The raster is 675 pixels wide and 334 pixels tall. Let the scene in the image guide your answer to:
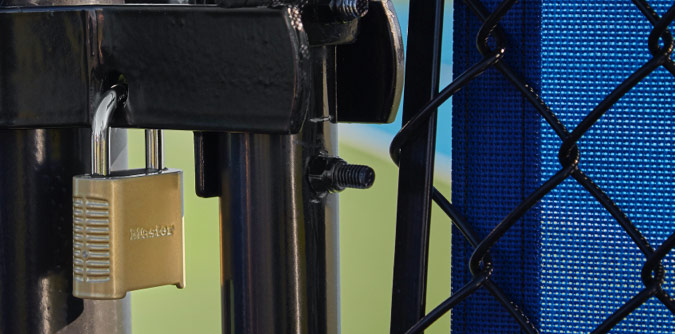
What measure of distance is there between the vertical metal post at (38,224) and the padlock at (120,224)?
0.03 m

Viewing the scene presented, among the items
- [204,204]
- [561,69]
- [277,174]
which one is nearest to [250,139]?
[277,174]

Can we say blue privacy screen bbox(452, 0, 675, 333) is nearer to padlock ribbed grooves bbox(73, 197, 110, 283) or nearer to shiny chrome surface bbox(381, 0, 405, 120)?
shiny chrome surface bbox(381, 0, 405, 120)

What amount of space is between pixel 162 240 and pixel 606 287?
0.20 m

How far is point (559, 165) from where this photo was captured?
0.35m

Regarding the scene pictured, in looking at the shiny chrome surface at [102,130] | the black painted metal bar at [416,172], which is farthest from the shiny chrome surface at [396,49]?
the shiny chrome surface at [102,130]

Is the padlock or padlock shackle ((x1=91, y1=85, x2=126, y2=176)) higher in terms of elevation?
padlock shackle ((x1=91, y1=85, x2=126, y2=176))

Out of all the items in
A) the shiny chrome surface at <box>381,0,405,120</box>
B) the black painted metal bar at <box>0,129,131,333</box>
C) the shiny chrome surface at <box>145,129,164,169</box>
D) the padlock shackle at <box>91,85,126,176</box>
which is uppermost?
the shiny chrome surface at <box>381,0,405,120</box>

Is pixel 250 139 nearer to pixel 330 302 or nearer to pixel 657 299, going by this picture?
pixel 330 302

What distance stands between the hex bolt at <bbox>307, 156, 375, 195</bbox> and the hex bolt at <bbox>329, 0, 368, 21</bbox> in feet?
0.21

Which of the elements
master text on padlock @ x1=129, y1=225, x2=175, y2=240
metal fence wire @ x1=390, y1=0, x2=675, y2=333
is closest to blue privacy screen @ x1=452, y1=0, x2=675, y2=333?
metal fence wire @ x1=390, y1=0, x2=675, y2=333

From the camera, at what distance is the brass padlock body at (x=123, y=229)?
1.24 feet

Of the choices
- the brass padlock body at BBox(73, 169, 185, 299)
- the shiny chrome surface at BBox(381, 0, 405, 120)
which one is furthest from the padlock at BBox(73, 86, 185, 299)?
the shiny chrome surface at BBox(381, 0, 405, 120)

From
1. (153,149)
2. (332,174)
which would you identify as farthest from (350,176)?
(153,149)

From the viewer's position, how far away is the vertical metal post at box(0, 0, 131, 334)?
15.8 inches
